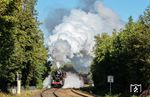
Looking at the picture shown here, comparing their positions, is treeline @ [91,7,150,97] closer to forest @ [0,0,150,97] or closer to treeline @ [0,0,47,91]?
forest @ [0,0,150,97]

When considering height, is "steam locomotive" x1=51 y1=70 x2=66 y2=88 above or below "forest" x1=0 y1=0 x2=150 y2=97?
below

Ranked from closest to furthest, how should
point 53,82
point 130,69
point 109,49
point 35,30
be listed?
point 130,69
point 35,30
point 109,49
point 53,82

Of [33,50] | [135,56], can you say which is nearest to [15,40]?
[135,56]

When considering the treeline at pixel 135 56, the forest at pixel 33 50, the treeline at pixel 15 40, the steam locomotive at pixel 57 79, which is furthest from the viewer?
the steam locomotive at pixel 57 79

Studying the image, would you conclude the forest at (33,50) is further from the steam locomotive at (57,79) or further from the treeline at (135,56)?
the steam locomotive at (57,79)

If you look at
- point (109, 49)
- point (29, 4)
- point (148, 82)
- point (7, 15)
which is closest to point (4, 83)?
point (29, 4)

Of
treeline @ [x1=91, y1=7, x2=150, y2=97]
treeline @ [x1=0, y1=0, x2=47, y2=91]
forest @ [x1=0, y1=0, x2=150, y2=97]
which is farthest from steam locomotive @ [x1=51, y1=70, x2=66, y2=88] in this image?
treeline @ [x1=91, y1=7, x2=150, y2=97]

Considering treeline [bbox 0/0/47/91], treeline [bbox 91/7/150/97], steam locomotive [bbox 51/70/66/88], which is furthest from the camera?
steam locomotive [bbox 51/70/66/88]

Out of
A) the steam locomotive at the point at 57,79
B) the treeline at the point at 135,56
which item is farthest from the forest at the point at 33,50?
the steam locomotive at the point at 57,79

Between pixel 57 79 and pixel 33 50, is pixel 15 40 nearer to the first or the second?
pixel 33 50

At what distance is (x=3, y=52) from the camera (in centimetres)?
4841

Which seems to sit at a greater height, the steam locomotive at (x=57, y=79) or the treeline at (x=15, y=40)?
the treeline at (x=15, y=40)

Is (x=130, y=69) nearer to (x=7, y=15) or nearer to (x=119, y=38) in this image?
(x=119, y=38)

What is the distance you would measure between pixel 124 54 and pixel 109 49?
2164 centimetres
